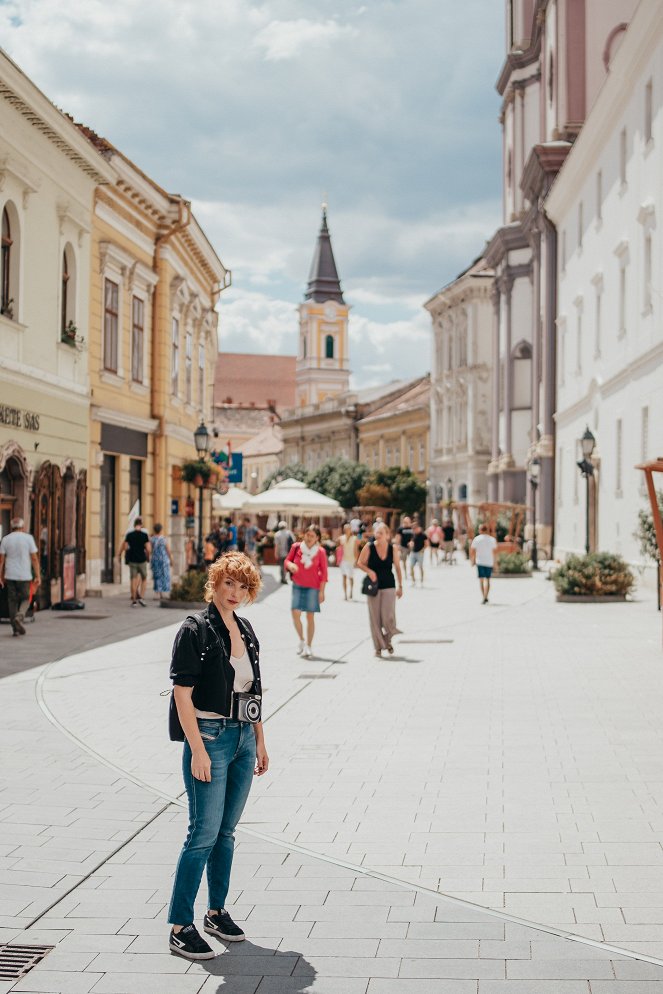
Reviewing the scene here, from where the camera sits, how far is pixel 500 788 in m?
8.20

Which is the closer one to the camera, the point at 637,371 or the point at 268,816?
the point at 268,816

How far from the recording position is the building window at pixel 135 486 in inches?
1142

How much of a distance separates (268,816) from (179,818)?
51cm

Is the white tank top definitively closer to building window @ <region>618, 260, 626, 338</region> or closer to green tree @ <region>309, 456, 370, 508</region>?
building window @ <region>618, 260, 626, 338</region>

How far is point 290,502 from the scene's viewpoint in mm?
43094

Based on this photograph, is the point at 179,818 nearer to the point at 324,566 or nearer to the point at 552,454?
the point at 324,566

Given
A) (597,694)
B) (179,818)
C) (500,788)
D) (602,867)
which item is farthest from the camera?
(597,694)

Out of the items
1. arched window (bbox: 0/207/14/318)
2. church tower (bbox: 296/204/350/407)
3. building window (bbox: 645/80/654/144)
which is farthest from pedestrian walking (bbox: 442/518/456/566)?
church tower (bbox: 296/204/350/407)

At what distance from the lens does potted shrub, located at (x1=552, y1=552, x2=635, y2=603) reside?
25.2 metres

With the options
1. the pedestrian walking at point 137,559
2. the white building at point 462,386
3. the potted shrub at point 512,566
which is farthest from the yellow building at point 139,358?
the white building at point 462,386

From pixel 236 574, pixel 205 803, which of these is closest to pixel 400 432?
pixel 236 574

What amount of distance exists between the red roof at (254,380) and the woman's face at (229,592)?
157261 mm

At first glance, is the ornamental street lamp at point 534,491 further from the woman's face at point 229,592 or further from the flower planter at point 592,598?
the woman's face at point 229,592

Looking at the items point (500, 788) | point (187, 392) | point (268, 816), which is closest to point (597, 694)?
point (500, 788)
